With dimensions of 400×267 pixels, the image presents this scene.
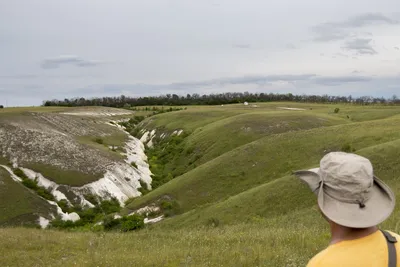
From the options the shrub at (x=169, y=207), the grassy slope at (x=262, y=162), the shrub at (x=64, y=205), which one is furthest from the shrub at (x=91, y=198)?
the shrub at (x=169, y=207)

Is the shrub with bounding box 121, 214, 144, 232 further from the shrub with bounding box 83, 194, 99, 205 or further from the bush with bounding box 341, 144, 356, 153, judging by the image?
the bush with bounding box 341, 144, 356, 153

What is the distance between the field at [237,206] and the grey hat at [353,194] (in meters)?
7.65

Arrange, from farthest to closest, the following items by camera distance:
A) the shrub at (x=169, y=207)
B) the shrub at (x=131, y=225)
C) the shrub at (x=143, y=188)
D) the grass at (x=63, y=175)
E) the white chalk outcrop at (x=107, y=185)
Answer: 1. the shrub at (x=143, y=188)
2. the grass at (x=63, y=175)
3. the white chalk outcrop at (x=107, y=185)
4. the shrub at (x=169, y=207)
5. the shrub at (x=131, y=225)

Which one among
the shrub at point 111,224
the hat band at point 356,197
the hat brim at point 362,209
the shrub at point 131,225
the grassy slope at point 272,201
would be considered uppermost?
the hat band at point 356,197

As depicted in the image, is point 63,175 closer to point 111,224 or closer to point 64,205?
point 64,205

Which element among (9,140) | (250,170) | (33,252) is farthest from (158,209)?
(9,140)

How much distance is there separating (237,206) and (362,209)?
29.4 metres

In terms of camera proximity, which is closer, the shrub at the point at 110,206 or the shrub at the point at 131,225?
the shrub at the point at 131,225

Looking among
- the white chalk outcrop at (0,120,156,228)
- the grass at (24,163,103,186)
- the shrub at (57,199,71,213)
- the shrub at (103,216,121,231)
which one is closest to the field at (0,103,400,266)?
the shrub at (103,216,121,231)

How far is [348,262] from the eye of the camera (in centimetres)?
378

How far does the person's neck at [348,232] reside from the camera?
3988mm

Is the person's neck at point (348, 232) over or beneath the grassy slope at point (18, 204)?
over

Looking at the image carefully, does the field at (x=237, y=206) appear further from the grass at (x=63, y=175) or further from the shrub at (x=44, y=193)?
the grass at (x=63, y=175)

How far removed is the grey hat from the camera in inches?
155
